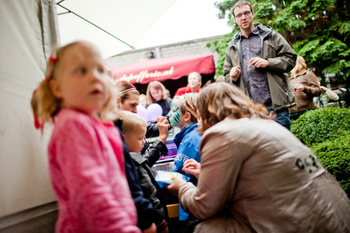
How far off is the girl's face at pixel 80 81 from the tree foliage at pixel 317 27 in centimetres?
618

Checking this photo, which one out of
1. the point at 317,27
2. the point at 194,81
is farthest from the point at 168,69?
the point at 317,27

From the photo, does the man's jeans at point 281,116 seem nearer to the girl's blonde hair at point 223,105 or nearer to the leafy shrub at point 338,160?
the leafy shrub at point 338,160

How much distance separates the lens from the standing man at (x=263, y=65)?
9.83 feet

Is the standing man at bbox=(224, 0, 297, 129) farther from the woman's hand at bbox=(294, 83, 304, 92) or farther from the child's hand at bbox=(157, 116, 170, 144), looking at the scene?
the woman's hand at bbox=(294, 83, 304, 92)

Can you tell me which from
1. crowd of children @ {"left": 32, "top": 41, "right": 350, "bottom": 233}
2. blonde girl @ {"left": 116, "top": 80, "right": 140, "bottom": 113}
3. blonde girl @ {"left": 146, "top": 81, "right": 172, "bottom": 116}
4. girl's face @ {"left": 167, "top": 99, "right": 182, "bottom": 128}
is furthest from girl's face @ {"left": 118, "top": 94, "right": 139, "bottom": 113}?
blonde girl @ {"left": 146, "top": 81, "right": 172, "bottom": 116}

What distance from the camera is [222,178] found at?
1.31 meters

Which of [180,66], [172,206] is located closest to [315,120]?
[172,206]

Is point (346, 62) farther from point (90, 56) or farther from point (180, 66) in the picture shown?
point (90, 56)

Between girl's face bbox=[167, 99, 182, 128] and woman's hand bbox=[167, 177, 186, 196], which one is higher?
girl's face bbox=[167, 99, 182, 128]

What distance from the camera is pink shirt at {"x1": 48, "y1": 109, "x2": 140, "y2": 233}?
0.83 meters

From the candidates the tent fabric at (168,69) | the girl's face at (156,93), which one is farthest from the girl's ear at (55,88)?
the tent fabric at (168,69)

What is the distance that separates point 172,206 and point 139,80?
5173mm

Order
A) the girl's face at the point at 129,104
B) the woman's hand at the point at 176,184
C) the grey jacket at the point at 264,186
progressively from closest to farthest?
the grey jacket at the point at 264,186
the woman's hand at the point at 176,184
the girl's face at the point at 129,104

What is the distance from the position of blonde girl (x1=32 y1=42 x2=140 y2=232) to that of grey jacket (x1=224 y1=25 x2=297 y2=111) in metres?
2.47
